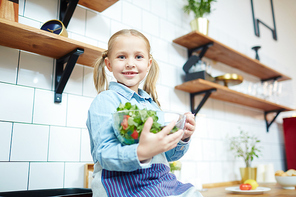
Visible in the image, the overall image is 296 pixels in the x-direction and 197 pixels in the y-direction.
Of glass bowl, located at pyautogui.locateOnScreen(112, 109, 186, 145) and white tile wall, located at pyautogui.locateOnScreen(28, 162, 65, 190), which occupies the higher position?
glass bowl, located at pyautogui.locateOnScreen(112, 109, 186, 145)

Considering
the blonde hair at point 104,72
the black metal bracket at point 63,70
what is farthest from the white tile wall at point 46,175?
the blonde hair at point 104,72

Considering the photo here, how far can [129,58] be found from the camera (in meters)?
0.89

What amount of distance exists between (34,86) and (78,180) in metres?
0.46

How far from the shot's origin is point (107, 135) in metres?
0.71

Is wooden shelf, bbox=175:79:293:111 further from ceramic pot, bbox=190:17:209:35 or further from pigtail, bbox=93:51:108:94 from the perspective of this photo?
pigtail, bbox=93:51:108:94

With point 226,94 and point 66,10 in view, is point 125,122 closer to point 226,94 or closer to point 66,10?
point 66,10

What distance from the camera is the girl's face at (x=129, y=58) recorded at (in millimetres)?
882

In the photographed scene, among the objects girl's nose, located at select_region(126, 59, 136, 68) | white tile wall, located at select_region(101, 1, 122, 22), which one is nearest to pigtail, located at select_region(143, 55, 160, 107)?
girl's nose, located at select_region(126, 59, 136, 68)

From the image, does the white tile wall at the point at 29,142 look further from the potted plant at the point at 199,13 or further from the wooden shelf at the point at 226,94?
the potted plant at the point at 199,13

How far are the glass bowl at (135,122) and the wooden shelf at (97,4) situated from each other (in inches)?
35.2

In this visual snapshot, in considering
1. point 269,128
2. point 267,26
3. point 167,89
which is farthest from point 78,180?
point 267,26

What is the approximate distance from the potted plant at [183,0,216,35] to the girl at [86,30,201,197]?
3.11 ft

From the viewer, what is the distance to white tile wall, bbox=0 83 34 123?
43.1 inches

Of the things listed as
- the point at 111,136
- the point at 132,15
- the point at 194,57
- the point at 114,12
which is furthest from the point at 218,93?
the point at 111,136
